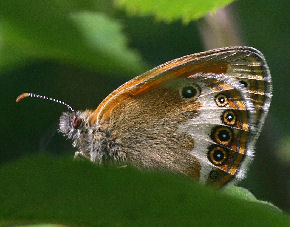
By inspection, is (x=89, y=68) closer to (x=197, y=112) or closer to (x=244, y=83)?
(x=197, y=112)

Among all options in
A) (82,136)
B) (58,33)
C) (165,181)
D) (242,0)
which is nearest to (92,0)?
(58,33)

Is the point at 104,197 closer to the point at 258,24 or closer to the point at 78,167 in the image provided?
the point at 78,167

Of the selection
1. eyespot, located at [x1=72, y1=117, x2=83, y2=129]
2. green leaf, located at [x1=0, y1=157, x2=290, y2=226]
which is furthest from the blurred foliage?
eyespot, located at [x1=72, y1=117, x2=83, y2=129]

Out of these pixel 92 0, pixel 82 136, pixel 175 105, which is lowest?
pixel 82 136

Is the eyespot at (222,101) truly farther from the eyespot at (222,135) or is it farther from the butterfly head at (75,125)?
the butterfly head at (75,125)

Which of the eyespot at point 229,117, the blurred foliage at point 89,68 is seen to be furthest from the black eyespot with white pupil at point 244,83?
the blurred foliage at point 89,68

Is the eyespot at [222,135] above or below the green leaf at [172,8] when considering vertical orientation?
below
